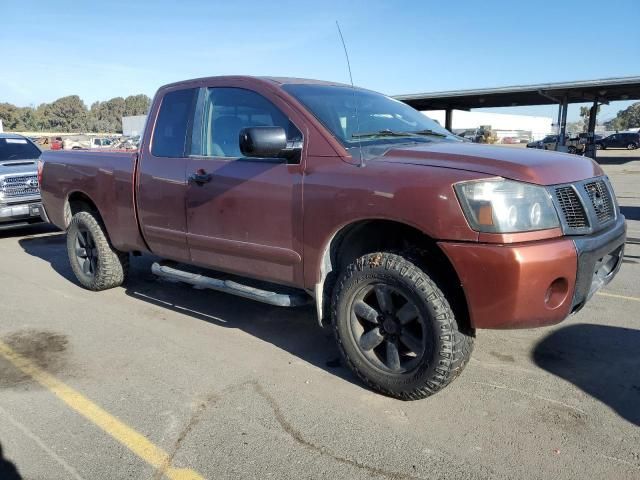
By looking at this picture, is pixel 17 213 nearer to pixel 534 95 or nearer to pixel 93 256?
pixel 93 256

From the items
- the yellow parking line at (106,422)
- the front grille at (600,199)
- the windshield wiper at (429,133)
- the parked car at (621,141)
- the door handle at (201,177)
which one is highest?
the windshield wiper at (429,133)

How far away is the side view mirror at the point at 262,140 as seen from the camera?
339 centimetres

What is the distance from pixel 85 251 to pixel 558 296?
4789 mm

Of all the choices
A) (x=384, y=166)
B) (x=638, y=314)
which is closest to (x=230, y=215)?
(x=384, y=166)

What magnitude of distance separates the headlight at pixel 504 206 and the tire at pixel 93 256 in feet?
12.8

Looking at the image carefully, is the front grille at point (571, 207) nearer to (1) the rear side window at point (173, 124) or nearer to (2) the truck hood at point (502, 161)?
(2) the truck hood at point (502, 161)

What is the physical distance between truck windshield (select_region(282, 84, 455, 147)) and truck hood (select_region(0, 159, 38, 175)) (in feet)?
22.6

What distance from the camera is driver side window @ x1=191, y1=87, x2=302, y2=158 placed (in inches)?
156

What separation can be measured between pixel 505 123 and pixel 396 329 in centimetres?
9484

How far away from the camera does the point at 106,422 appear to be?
124 inches

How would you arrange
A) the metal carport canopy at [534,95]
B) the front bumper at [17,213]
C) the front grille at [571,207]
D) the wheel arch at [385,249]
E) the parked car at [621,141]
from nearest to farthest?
the front grille at [571,207], the wheel arch at [385,249], the front bumper at [17,213], the metal carport canopy at [534,95], the parked car at [621,141]

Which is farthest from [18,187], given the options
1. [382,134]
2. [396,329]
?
[396,329]

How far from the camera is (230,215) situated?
3.96 meters

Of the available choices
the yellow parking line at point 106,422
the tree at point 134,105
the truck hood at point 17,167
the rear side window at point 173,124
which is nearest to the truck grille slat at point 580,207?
the yellow parking line at point 106,422
